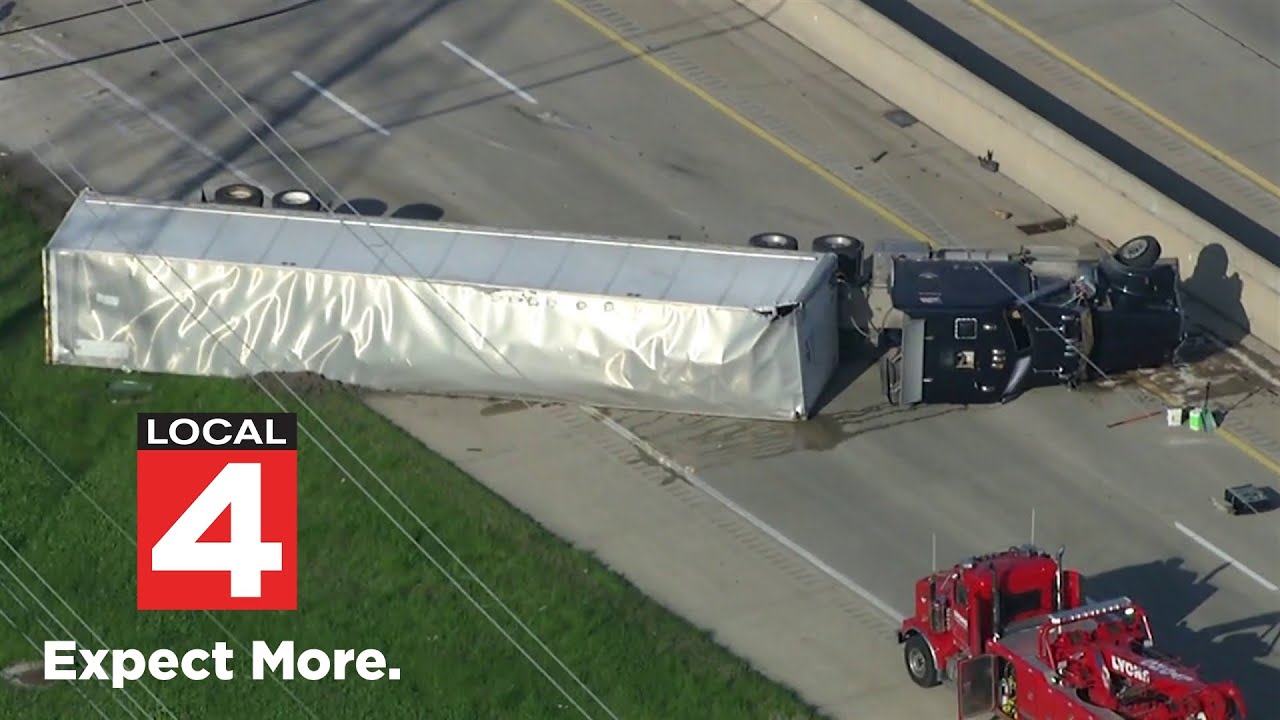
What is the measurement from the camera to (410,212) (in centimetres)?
4603

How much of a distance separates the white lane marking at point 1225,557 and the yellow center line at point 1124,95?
10250mm

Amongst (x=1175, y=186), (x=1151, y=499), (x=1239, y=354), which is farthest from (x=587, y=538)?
(x=1175, y=186)

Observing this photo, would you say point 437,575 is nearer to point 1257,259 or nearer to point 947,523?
point 947,523

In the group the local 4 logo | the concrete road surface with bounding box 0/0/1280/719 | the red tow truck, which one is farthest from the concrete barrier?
the local 4 logo

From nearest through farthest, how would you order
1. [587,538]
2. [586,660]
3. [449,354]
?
[586,660], [587,538], [449,354]

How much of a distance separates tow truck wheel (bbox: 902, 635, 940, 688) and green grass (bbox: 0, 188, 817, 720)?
1.55 meters

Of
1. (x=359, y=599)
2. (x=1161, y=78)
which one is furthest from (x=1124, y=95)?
(x=359, y=599)

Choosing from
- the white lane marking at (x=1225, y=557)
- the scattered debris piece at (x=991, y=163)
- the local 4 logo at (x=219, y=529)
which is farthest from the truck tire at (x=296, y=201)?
the white lane marking at (x=1225, y=557)

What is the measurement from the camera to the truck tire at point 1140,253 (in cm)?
4169

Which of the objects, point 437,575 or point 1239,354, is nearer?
point 437,575

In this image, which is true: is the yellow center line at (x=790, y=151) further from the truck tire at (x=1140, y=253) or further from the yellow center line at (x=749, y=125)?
the truck tire at (x=1140, y=253)

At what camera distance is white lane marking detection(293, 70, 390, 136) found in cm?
4878

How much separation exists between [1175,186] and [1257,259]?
404 cm

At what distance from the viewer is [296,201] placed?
1756 inches
